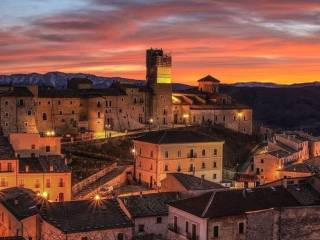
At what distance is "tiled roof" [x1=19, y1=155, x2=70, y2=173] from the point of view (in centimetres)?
5847

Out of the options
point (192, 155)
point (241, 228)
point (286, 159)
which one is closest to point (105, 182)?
point (192, 155)

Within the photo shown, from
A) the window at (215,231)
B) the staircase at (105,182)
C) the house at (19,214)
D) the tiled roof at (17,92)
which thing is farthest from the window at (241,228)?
the tiled roof at (17,92)

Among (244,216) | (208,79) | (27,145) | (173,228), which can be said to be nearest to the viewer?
(244,216)

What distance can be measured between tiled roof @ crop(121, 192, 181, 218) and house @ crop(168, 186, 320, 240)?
2482mm

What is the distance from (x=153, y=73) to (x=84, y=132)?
21772 mm

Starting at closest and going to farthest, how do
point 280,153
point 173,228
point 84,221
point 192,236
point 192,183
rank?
point 192,236
point 173,228
point 84,221
point 192,183
point 280,153

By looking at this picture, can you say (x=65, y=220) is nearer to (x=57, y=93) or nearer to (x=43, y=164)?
(x=43, y=164)

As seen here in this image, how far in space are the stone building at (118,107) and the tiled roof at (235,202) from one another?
4842cm

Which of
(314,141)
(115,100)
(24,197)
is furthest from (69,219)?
(314,141)

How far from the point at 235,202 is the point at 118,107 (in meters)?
59.4

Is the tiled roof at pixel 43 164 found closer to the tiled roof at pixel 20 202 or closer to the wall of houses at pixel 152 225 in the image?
the tiled roof at pixel 20 202

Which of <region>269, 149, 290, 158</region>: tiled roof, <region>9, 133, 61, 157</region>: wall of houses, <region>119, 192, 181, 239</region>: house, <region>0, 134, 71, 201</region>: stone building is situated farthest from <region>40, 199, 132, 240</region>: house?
<region>269, 149, 290, 158</region>: tiled roof

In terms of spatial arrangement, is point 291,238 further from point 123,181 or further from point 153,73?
Answer: point 153,73

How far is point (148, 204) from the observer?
47219 mm
